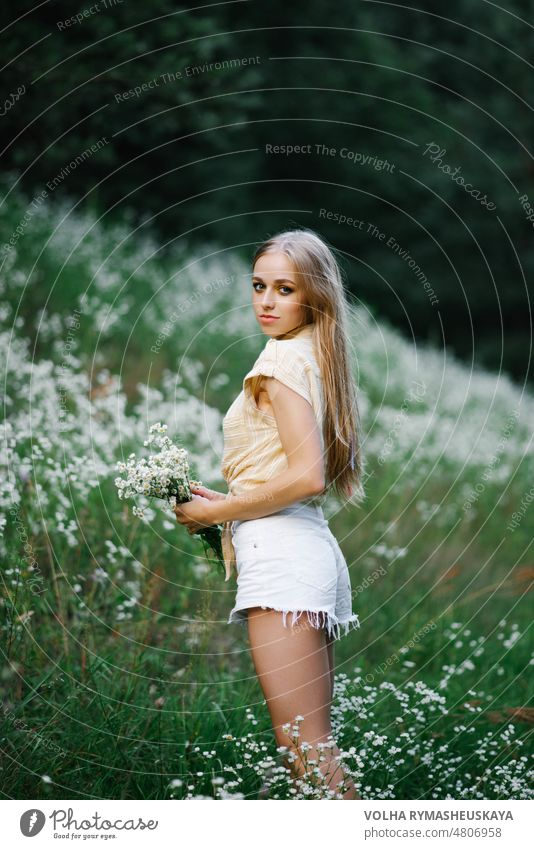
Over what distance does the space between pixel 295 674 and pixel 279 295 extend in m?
1.20

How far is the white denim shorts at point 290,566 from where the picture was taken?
2609 mm

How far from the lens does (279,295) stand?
279 centimetres

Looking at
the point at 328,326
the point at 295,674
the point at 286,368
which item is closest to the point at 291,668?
the point at 295,674

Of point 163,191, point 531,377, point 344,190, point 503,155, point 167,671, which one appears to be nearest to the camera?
point 167,671

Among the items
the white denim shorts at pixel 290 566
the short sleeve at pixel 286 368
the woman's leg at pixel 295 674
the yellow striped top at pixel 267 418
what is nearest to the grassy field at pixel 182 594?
the woman's leg at pixel 295 674

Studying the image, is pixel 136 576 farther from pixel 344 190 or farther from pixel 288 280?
pixel 344 190

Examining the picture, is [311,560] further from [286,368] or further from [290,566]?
[286,368]

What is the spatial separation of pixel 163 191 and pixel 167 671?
1252 cm

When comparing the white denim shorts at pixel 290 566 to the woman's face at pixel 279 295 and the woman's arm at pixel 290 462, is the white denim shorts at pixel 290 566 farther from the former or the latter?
the woman's face at pixel 279 295

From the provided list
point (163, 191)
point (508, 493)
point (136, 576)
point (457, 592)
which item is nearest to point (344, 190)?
point (163, 191)

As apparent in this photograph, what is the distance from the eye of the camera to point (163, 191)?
49.9 feet

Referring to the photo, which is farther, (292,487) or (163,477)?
(163,477)

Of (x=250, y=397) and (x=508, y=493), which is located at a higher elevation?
(x=508, y=493)

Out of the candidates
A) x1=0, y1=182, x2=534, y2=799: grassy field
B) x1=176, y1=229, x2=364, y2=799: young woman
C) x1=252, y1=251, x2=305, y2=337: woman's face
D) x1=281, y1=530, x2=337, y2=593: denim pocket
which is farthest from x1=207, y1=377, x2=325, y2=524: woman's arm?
x1=0, y1=182, x2=534, y2=799: grassy field
